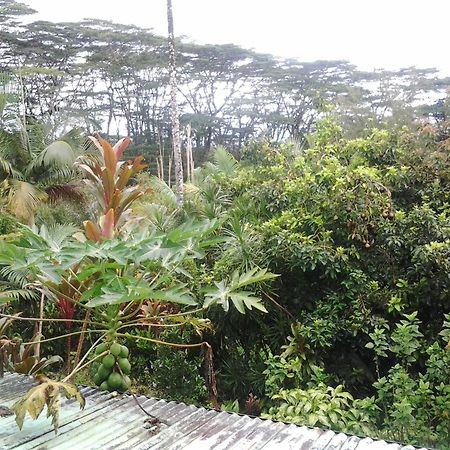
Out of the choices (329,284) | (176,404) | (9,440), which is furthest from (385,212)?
(9,440)

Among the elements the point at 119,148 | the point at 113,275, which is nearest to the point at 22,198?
the point at 119,148

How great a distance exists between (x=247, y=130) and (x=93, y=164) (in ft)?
72.4

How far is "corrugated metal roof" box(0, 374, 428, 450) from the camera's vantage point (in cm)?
227

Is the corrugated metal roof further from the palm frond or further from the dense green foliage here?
the palm frond

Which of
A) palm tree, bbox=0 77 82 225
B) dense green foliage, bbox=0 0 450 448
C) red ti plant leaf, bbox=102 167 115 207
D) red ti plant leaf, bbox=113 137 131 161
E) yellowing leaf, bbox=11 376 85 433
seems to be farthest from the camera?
palm tree, bbox=0 77 82 225

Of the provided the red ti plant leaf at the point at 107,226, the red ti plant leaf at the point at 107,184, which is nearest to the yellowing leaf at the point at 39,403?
the red ti plant leaf at the point at 107,226

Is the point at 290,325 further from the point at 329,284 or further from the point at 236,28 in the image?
the point at 236,28

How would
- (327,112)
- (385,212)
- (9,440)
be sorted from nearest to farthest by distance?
(9,440) < (385,212) < (327,112)

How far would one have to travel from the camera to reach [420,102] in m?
20.5

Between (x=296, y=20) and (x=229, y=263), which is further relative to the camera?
(x=296, y=20)

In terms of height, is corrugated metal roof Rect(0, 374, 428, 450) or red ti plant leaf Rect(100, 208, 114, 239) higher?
red ti plant leaf Rect(100, 208, 114, 239)

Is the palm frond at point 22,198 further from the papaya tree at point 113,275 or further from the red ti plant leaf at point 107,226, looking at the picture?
the papaya tree at point 113,275

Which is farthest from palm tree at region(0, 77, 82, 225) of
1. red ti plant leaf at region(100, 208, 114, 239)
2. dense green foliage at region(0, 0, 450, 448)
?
red ti plant leaf at region(100, 208, 114, 239)

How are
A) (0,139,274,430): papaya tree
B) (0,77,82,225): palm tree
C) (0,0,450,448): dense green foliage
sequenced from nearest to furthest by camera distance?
(0,139,274,430): papaya tree
(0,0,450,448): dense green foliage
(0,77,82,225): palm tree
